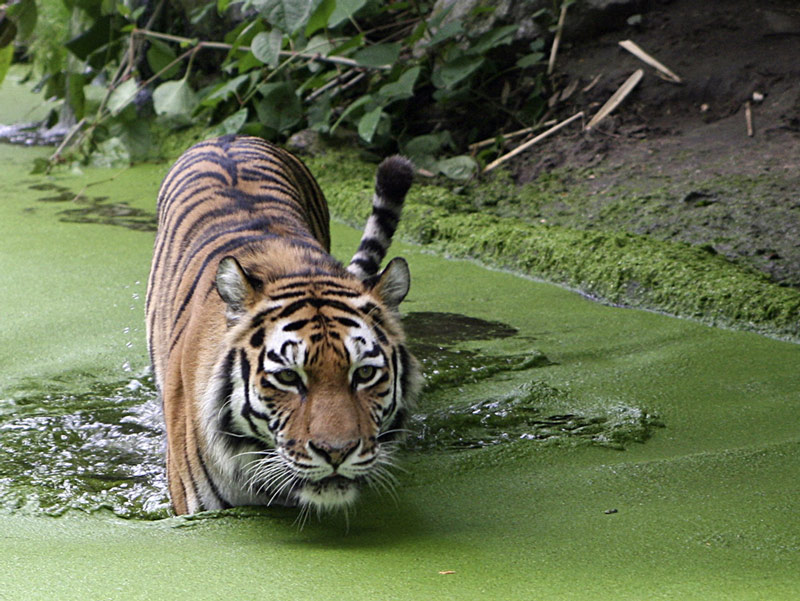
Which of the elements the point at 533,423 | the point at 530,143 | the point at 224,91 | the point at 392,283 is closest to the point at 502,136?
the point at 530,143

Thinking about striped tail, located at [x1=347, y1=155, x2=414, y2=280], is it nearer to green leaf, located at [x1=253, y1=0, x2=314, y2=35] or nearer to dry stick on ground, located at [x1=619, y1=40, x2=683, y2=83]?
green leaf, located at [x1=253, y1=0, x2=314, y2=35]

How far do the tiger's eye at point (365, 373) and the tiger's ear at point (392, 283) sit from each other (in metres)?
0.27

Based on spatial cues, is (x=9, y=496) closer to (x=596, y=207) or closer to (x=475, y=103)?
(x=596, y=207)

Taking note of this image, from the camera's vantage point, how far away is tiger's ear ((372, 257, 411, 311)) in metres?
2.37

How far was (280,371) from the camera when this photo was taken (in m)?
2.13

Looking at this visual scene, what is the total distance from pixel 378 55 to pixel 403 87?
294mm

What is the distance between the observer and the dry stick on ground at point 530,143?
558 cm

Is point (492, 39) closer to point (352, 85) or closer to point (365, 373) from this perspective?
point (352, 85)

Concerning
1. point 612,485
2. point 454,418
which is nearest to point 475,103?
point 454,418

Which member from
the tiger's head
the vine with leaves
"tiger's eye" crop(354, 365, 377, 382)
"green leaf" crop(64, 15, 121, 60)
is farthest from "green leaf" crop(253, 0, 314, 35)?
"green leaf" crop(64, 15, 121, 60)

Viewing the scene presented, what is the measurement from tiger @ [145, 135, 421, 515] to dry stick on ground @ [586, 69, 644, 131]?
298 cm

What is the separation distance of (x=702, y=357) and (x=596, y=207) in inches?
62.4

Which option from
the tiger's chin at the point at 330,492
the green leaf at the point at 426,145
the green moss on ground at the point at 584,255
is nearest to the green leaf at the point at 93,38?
the green moss on ground at the point at 584,255

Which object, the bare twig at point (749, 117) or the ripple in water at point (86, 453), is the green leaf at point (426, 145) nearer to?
the bare twig at point (749, 117)
